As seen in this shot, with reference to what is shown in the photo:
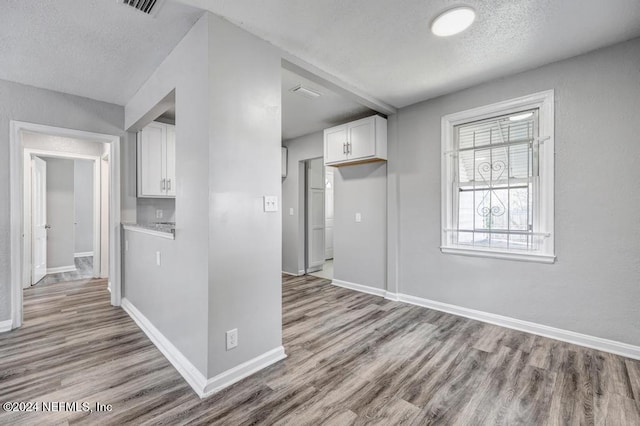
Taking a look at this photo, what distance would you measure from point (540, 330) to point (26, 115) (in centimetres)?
555

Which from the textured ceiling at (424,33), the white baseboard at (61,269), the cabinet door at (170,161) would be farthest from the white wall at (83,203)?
the textured ceiling at (424,33)

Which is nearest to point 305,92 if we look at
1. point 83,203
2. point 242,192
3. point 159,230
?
point 242,192

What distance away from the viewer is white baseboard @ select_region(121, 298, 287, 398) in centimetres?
184

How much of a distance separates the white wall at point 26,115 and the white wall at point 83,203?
488 centimetres

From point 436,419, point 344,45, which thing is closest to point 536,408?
point 436,419

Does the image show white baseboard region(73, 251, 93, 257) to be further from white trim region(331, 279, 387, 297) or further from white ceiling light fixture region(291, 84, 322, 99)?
white ceiling light fixture region(291, 84, 322, 99)

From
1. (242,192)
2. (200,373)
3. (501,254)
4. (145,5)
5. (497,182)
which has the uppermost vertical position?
(145,5)

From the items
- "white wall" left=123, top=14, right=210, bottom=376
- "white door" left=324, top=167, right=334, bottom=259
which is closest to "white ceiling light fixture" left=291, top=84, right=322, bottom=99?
"white wall" left=123, top=14, right=210, bottom=376

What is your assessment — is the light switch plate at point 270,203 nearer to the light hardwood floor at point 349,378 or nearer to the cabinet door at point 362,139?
the light hardwood floor at point 349,378

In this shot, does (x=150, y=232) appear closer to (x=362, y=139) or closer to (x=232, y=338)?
(x=232, y=338)

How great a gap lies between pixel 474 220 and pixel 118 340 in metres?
3.82

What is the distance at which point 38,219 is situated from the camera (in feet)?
15.1

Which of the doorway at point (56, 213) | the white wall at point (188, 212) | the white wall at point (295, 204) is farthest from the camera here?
the white wall at point (295, 204)

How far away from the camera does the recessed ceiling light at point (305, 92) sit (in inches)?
123
